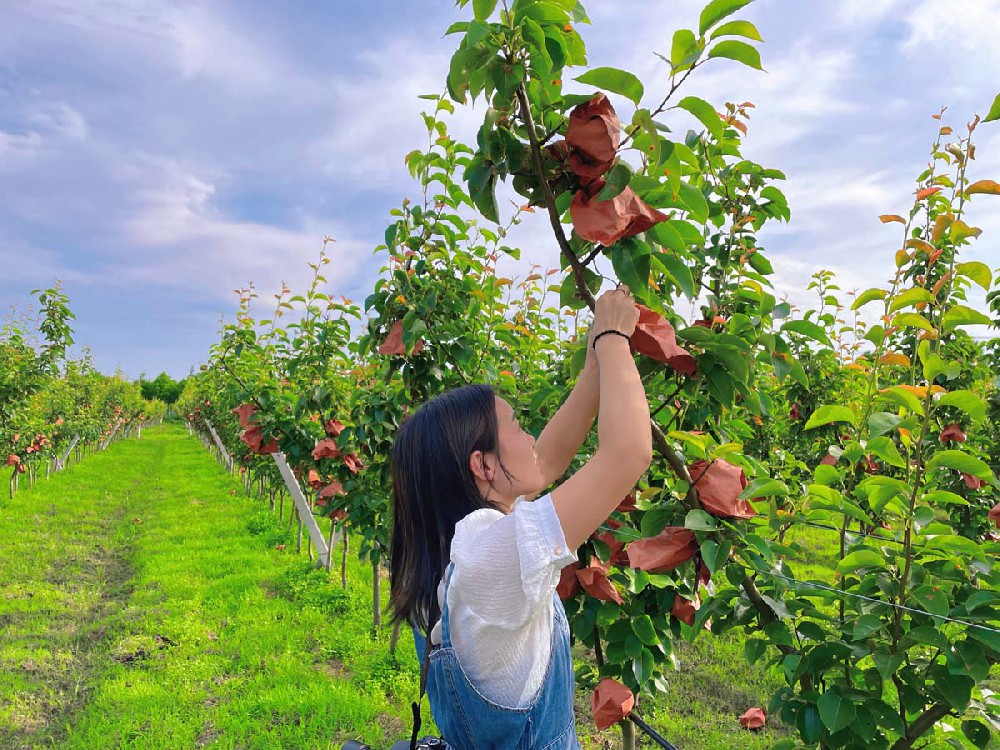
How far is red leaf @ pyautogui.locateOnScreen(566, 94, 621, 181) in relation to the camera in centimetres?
107

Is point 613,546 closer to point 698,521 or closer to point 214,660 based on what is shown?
point 698,521

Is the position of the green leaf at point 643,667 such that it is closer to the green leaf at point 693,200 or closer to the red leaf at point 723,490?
the red leaf at point 723,490

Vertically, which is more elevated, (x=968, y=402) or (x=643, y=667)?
(x=968, y=402)

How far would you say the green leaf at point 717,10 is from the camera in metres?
1.04

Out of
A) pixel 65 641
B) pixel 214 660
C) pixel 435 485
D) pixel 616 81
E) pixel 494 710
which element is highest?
pixel 616 81

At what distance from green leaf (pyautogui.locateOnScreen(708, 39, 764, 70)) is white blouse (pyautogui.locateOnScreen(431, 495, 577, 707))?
2.54 ft

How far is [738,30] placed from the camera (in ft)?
3.50

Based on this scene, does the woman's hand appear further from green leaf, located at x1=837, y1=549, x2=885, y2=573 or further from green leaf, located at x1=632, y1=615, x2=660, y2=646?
green leaf, located at x1=632, y1=615, x2=660, y2=646

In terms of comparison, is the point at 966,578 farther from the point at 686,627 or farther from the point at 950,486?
the point at 950,486

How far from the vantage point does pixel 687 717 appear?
3594 millimetres

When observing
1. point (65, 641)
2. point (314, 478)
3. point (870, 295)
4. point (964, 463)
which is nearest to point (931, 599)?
point (964, 463)

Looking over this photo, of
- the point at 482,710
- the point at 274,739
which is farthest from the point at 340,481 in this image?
the point at 482,710

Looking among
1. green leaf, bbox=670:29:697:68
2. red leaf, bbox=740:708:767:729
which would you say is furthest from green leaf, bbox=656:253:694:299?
red leaf, bbox=740:708:767:729

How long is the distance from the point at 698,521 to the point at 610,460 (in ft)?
1.25
